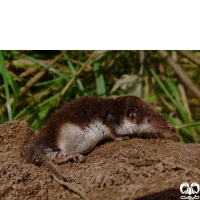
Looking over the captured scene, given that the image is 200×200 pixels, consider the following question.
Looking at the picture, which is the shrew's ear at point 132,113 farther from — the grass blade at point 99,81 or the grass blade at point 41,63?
the grass blade at point 41,63

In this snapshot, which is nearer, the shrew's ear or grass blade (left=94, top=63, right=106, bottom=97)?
the shrew's ear

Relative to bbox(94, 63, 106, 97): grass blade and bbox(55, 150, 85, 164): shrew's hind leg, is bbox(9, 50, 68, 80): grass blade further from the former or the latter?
bbox(55, 150, 85, 164): shrew's hind leg

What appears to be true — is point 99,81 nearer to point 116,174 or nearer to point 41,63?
point 41,63

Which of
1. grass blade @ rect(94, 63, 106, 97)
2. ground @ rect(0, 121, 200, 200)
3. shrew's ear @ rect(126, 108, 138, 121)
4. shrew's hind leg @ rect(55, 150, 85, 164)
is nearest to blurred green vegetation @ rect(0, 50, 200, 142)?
grass blade @ rect(94, 63, 106, 97)

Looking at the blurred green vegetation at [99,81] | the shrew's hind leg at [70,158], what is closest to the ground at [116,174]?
the shrew's hind leg at [70,158]

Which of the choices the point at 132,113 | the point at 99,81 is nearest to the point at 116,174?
the point at 132,113

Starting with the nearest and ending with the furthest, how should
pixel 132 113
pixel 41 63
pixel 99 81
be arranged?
pixel 132 113 → pixel 41 63 → pixel 99 81

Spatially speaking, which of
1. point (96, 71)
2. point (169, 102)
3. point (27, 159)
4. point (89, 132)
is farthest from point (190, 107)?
point (27, 159)
